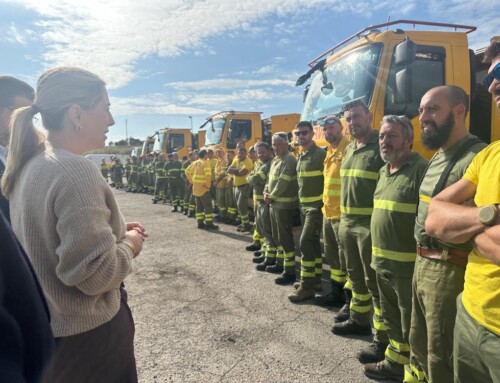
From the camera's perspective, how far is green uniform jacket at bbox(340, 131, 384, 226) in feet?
10.7

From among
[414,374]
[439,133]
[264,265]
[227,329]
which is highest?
[439,133]

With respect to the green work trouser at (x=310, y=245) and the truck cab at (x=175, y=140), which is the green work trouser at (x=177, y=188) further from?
the green work trouser at (x=310, y=245)

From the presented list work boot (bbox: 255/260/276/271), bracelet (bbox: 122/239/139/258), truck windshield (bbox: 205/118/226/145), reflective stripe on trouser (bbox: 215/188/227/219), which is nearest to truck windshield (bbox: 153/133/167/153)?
truck windshield (bbox: 205/118/226/145)

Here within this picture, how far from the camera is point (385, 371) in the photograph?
279 cm

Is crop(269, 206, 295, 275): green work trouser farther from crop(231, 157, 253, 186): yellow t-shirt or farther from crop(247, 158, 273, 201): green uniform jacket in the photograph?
crop(231, 157, 253, 186): yellow t-shirt

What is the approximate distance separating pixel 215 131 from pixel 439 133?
32.3 ft

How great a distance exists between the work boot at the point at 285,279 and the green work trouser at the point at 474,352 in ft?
11.2

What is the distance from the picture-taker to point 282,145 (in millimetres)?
5215

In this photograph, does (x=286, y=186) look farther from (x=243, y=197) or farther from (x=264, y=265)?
(x=243, y=197)

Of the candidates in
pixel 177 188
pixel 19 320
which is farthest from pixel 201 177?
pixel 19 320

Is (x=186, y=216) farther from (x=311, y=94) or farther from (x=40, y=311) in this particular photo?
(x=40, y=311)

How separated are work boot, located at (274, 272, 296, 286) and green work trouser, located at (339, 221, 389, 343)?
5.18ft

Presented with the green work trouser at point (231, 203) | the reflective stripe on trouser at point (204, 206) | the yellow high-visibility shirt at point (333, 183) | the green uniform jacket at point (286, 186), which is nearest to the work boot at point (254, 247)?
the green uniform jacket at point (286, 186)

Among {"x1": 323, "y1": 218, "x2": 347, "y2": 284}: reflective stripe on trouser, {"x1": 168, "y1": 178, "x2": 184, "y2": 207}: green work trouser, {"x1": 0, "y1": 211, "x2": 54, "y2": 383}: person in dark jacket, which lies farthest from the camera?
{"x1": 168, "y1": 178, "x2": 184, "y2": 207}: green work trouser
